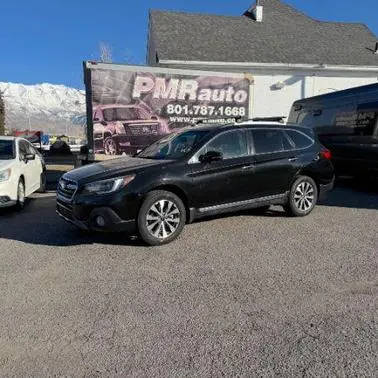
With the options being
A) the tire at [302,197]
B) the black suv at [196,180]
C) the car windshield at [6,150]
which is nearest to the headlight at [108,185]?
the black suv at [196,180]

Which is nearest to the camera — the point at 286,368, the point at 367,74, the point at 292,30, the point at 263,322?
the point at 286,368

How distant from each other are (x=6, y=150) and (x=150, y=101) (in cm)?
423

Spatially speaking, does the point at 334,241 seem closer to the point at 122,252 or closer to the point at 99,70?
the point at 122,252

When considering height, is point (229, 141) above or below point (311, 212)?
above

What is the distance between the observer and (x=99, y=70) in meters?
11.6

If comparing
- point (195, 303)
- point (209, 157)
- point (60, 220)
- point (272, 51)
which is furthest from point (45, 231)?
point (272, 51)

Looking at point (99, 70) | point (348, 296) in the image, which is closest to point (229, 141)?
point (348, 296)

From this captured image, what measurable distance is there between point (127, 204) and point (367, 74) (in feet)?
60.6

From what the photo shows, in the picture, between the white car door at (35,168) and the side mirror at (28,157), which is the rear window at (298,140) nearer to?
the side mirror at (28,157)

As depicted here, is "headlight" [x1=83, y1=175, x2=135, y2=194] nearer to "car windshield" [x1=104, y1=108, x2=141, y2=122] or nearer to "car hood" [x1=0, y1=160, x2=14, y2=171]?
"car hood" [x1=0, y1=160, x2=14, y2=171]

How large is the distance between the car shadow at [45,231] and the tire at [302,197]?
9.12 feet

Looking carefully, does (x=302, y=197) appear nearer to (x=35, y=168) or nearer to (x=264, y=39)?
(x=35, y=168)

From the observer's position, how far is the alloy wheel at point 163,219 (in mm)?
6117

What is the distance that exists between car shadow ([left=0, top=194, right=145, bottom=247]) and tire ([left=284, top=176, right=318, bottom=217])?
9.12ft
